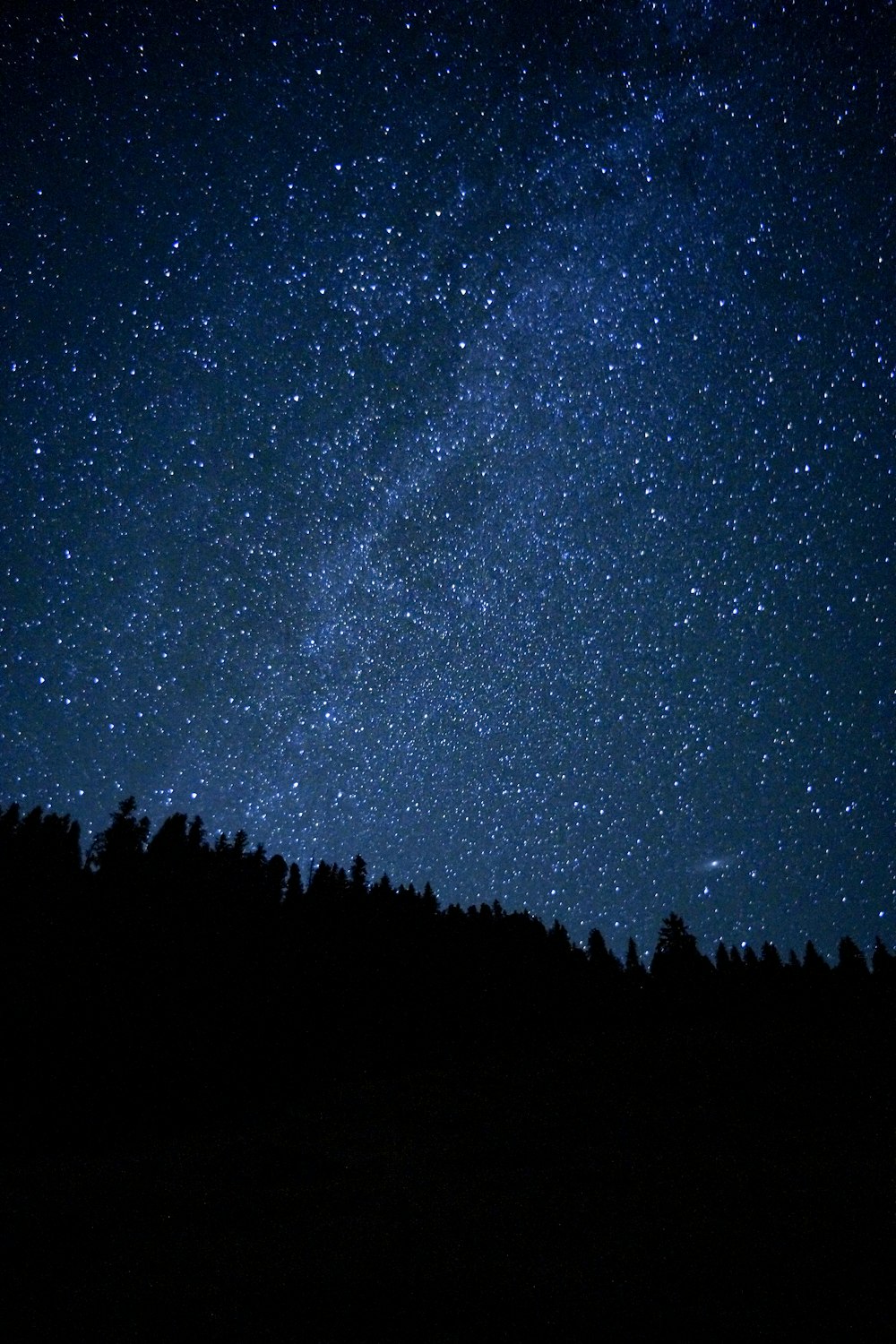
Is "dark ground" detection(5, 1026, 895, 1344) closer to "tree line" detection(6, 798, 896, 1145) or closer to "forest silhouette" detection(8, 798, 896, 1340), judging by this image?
"forest silhouette" detection(8, 798, 896, 1340)

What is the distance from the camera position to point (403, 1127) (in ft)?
79.2

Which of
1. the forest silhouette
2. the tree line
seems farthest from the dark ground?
the tree line

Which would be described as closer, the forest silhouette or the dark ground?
the dark ground

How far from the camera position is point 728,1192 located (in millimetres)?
15328

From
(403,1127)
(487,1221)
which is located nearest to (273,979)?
(403,1127)

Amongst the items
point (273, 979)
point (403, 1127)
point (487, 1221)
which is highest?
point (273, 979)

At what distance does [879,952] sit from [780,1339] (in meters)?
70.7

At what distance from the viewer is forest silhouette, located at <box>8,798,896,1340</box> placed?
11.2 metres

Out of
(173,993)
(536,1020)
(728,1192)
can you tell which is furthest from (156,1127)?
(536,1020)

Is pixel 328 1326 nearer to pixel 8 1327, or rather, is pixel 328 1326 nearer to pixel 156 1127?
pixel 8 1327

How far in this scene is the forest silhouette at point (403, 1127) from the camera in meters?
11.2

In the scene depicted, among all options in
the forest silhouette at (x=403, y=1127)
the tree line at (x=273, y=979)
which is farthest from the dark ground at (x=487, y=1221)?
the tree line at (x=273, y=979)

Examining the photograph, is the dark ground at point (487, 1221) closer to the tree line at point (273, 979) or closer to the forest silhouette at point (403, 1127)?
the forest silhouette at point (403, 1127)

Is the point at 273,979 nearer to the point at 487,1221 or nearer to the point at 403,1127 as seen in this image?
the point at 403,1127
